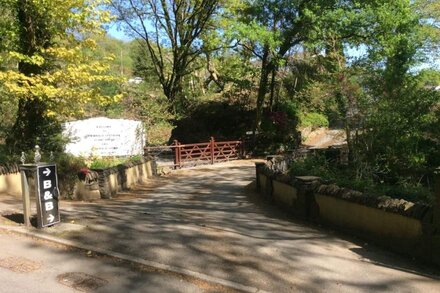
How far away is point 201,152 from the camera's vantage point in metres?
24.8

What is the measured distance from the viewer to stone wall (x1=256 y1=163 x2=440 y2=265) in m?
6.76

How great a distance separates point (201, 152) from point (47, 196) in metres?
17.8

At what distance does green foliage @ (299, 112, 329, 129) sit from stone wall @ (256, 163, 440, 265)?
71.0ft

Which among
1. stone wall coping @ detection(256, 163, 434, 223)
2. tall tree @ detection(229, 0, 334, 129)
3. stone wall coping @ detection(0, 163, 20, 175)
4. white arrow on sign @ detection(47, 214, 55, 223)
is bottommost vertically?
stone wall coping @ detection(256, 163, 434, 223)

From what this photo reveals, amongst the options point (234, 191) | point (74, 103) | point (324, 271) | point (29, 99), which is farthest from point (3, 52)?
point (324, 271)

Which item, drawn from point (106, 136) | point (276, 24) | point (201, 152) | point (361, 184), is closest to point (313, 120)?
point (276, 24)

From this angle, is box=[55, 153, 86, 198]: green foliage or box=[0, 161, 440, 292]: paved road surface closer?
box=[0, 161, 440, 292]: paved road surface

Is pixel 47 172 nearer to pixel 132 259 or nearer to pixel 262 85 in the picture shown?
pixel 132 259

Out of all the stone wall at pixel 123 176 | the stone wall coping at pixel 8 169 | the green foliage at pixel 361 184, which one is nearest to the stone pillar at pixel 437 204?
the green foliage at pixel 361 184

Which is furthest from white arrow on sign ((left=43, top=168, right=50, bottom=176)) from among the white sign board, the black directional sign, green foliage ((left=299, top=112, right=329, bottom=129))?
green foliage ((left=299, top=112, right=329, bottom=129))

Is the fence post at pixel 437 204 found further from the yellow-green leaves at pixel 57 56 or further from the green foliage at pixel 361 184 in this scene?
the yellow-green leaves at pixel 57 56

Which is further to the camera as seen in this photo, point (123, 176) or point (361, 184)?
point (123, 176)

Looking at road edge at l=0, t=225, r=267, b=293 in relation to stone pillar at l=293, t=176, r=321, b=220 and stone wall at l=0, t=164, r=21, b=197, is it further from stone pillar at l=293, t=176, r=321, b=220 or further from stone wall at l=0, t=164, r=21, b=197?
stone wall at l=0, t=164, r=21, b=197

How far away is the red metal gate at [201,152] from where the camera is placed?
23547 mm
